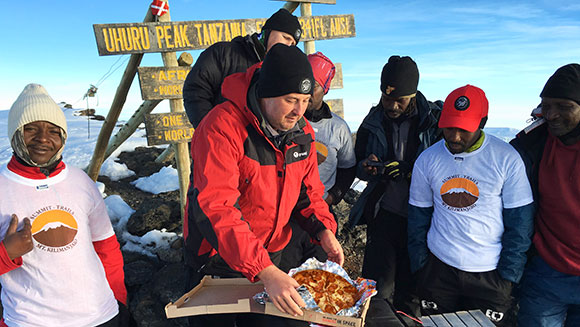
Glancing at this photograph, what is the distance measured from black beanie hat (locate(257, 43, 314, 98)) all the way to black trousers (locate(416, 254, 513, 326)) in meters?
2.04

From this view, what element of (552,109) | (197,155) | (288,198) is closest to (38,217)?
(197,155)

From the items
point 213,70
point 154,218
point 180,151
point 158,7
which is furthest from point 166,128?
point 213,70

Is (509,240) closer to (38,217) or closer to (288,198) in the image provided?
(288,198)

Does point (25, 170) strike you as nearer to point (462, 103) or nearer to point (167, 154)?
point (462, 103)

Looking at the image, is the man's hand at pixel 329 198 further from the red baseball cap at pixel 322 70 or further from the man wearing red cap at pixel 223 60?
the man wearing red cap at pixel 223 60

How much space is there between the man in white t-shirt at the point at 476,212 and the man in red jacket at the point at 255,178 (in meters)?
1.17

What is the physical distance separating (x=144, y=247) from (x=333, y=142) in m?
3.58

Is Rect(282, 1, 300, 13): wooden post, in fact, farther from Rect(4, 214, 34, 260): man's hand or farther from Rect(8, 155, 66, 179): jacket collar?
Rect(4, 214, 34, 260): man's hand

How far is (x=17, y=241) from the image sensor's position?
2098 mm

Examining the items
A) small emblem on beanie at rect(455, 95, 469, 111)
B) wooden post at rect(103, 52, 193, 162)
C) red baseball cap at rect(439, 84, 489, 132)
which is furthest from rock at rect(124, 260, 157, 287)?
small emblem on beanie at rect(455, 95, 469, 111)

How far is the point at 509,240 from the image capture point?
288cm

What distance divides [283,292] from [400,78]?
232 cm

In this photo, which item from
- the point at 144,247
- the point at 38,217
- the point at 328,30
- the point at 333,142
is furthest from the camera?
the point at 328,30

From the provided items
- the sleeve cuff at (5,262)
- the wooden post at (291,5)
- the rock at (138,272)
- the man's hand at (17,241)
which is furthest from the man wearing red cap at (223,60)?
the wooden post at (291,5)
